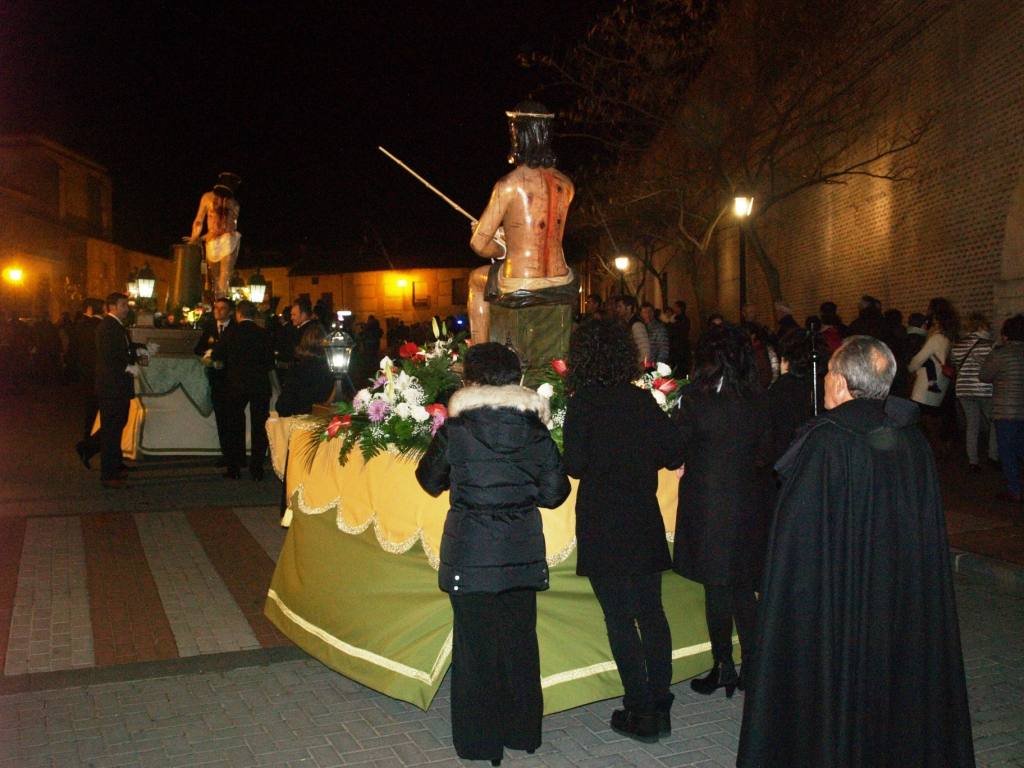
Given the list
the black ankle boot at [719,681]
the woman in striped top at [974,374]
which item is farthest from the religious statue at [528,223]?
the woman in striped top at [974,374]

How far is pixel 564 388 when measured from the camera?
5.66m

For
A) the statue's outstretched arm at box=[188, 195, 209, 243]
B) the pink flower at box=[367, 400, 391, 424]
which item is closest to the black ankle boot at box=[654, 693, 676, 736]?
the pink flower at box=[367, 400, 391, 424]

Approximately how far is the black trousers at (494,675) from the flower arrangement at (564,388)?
1279 mm

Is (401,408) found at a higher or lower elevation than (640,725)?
higher

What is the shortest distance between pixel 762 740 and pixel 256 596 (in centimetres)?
431

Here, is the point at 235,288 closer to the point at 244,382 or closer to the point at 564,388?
the point at 244,382

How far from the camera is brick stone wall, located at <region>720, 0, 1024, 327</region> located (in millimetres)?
14055

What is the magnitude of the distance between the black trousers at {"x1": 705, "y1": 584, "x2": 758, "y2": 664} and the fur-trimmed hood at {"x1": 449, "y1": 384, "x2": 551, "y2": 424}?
1355mm

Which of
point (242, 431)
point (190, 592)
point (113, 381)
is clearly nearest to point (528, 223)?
point (190, 592)

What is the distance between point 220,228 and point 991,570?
11.6 metres

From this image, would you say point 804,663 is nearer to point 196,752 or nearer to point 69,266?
point 196,752

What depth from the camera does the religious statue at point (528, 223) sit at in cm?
600

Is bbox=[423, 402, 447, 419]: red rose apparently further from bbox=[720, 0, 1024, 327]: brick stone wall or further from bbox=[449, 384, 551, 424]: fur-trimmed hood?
bbox=[720, 0, 1024, 327]: brick stone wall

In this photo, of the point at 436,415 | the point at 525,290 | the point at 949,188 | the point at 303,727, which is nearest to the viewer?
the point at 303,727
